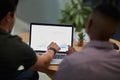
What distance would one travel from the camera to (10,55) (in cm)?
164

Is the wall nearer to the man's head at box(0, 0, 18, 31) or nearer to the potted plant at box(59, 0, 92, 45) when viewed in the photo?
the potted plant at box(59, 0, 92, 45)

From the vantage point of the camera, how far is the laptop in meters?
2.48

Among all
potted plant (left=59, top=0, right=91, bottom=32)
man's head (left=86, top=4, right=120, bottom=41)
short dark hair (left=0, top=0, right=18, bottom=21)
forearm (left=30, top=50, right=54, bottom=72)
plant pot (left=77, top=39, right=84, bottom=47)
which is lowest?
forearm (left=30, top=50, right=54, bottom=72)

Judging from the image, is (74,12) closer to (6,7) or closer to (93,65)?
(6,7)

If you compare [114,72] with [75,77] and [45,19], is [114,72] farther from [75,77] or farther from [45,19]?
[45,19]

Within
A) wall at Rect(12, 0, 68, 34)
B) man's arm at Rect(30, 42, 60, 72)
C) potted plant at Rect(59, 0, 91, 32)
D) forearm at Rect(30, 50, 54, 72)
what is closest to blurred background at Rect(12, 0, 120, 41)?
wall at Rect(12, 0, 68, 34)

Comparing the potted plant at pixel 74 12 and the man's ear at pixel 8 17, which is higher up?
the potted plant at pixel 74 12

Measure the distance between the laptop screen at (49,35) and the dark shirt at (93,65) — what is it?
1.07 meters

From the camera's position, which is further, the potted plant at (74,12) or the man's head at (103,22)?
the potted plant at (74,12)

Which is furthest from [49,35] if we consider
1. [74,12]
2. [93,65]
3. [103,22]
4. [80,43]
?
[74,12]

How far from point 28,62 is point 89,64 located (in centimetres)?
51

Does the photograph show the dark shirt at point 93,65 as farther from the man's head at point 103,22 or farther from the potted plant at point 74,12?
the potted plant at point 74,12

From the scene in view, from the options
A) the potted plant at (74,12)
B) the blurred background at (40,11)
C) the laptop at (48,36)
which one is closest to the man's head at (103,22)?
the laptop at (48,36)

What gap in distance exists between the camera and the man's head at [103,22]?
1.46m
